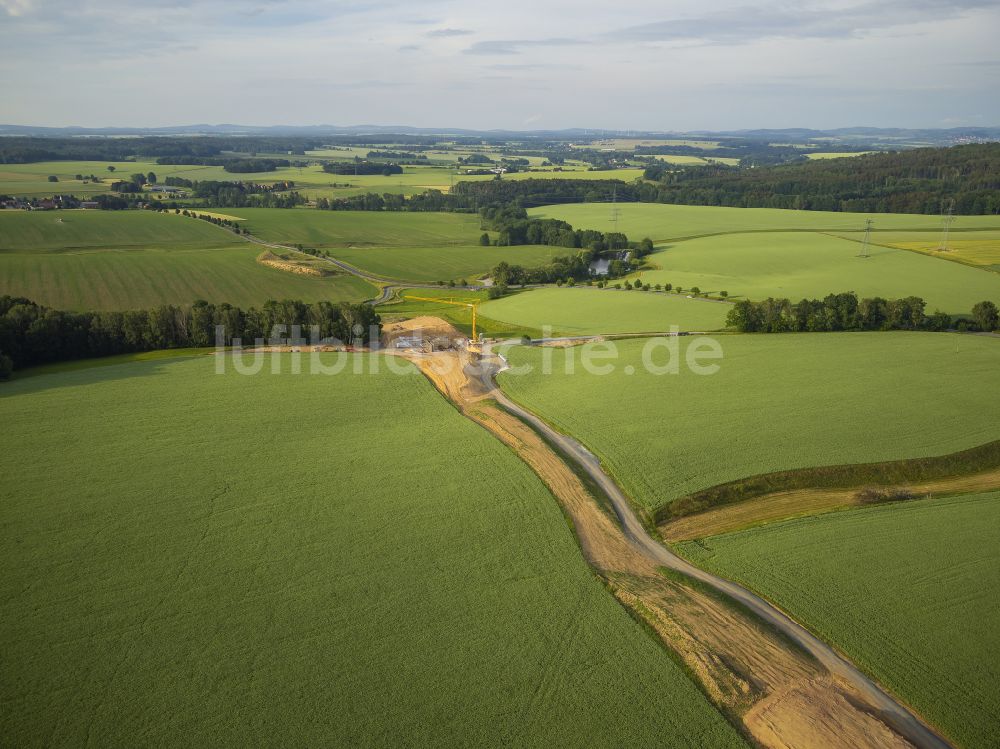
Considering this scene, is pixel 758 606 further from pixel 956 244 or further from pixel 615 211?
pixel 615 211

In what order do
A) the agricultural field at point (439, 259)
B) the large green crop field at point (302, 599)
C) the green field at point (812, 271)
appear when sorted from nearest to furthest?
the large green crop field at point (302, 599), the green field at point (812, 271), the agricultural field at point (439, 259)

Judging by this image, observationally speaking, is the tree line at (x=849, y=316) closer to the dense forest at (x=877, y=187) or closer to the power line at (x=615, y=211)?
the power line at (x=615, y=211)

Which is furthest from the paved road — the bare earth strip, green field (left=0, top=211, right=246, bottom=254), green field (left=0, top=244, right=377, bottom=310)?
green field (left=0, top=211, right=246, bottom=254)

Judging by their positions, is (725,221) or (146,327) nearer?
(146,327)

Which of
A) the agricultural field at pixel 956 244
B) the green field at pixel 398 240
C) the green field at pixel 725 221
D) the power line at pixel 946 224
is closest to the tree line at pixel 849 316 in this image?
the agricultural field at pixel 956 244

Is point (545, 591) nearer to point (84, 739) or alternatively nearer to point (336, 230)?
point (84, 739)

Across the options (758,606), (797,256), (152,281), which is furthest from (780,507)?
(152,281)
